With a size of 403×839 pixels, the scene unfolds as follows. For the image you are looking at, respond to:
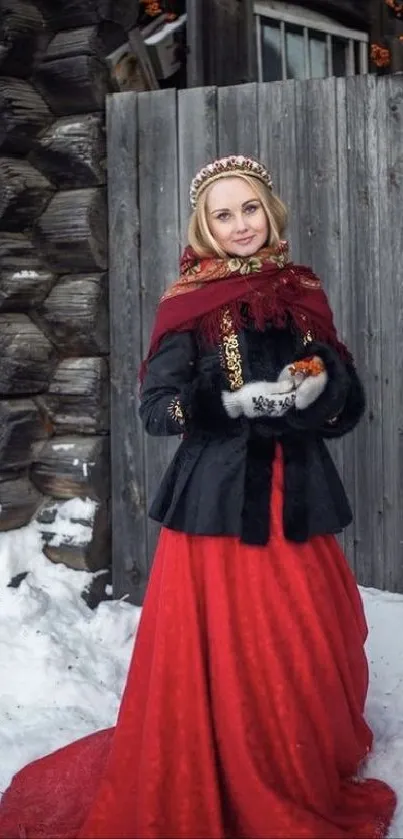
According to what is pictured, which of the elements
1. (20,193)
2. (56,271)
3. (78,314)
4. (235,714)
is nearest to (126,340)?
(78,314)

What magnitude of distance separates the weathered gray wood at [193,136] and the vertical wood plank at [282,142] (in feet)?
0.62

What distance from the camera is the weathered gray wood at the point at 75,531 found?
3.92m

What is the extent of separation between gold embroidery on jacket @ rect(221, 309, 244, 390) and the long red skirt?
0.24 metres

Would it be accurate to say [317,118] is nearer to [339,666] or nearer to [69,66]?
[69,66]

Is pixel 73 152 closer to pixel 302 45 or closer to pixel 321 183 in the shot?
pixel 321 183

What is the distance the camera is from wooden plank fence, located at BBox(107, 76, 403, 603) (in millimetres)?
3607

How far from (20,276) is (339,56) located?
115 inches

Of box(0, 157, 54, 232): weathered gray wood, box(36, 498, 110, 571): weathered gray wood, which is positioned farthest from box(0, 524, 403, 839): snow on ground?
box(0, 157, 54, 232): weathered gray wood

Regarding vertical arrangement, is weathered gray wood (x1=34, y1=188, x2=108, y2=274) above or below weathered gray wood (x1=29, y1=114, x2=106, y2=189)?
below

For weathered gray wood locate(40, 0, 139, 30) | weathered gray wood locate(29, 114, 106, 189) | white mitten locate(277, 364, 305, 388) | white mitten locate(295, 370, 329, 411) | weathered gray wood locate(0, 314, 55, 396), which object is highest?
weathered gray wood locate(40, 0, 139, 30)

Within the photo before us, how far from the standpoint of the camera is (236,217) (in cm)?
254

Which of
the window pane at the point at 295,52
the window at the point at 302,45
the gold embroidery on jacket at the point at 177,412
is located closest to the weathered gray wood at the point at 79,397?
the gold embroidery on jacket at the point at 177,412

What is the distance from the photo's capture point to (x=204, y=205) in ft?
8.48

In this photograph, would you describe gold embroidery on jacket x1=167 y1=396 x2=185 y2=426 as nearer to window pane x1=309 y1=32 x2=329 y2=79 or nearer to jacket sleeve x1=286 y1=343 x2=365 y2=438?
jacket sleeve x1=286 y1=343 x2=365 y2=438
